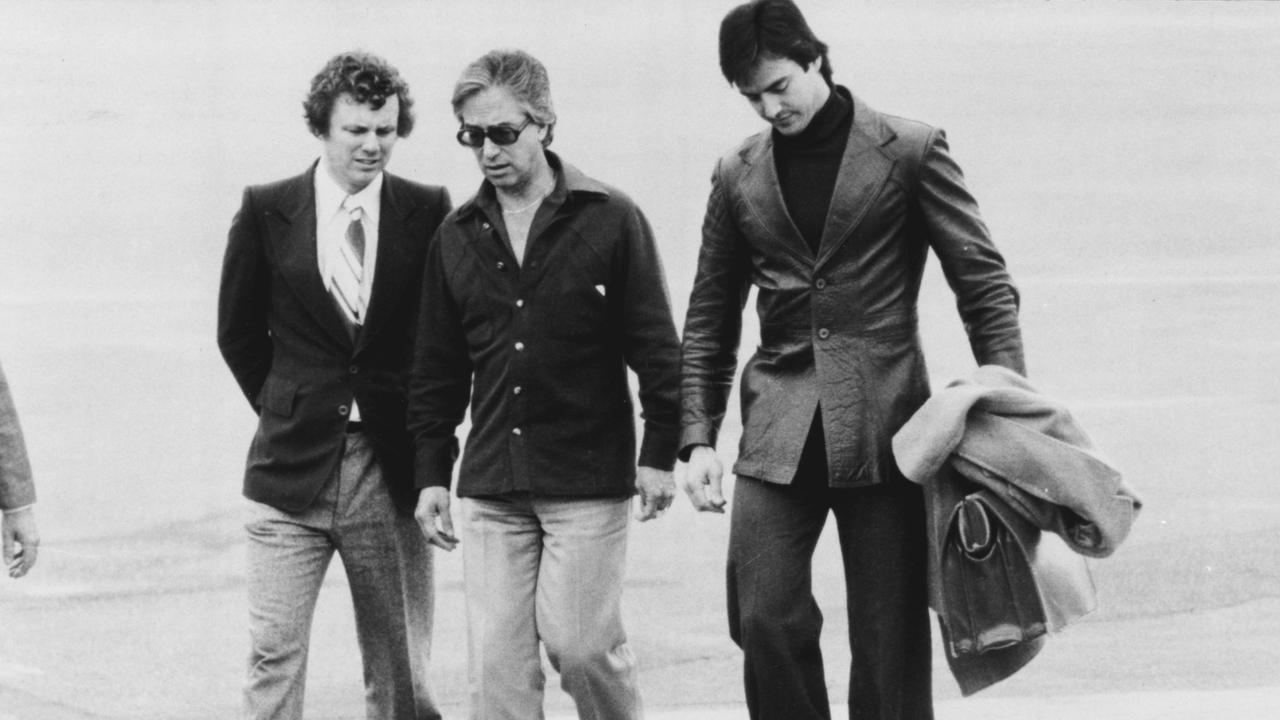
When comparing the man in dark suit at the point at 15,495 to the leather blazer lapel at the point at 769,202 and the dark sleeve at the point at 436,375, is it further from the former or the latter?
the leather blazer lapel at the point at 769,202

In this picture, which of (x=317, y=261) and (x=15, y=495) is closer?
(x=15, y=495)

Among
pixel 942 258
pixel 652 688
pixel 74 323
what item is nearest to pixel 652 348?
pixel 942 258

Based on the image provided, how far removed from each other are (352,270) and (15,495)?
3.30ft

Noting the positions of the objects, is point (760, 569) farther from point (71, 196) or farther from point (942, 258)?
point (71, 196)

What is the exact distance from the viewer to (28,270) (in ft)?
29.2

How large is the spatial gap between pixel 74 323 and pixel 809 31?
4.88 m

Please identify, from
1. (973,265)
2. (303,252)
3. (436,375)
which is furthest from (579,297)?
(973,265)

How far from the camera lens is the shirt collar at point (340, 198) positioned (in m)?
5.60

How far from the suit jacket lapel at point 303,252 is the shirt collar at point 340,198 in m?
0.02

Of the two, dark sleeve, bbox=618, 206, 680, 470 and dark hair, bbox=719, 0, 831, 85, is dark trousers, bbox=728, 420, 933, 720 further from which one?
dark hair, bbox=719, 0, 831, 85

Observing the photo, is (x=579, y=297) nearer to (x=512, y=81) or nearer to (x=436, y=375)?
(x=436, y=375)

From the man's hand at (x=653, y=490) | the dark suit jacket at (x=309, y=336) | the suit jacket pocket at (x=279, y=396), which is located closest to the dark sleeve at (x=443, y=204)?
the dark suit jacket at (x=309, y=336)

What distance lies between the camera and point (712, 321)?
5176mm

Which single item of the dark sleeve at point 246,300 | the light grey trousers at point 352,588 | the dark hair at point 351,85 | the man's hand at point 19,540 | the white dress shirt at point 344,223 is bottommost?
the light grey trousers at point 352,588
